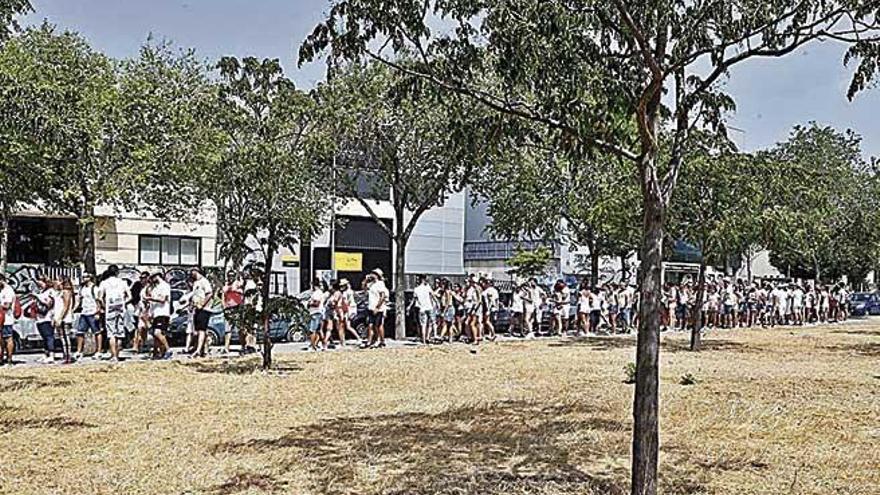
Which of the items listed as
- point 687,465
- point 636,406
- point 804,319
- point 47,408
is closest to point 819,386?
point 687,465

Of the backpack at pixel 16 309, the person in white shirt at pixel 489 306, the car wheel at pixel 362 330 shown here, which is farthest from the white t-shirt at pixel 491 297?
the backpack at pixel 16 309

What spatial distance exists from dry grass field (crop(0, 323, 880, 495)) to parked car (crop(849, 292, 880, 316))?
107 feet

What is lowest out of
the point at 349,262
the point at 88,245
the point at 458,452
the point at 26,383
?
the point at 458,452

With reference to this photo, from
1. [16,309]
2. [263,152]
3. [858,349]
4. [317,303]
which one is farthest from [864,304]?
[16,309]

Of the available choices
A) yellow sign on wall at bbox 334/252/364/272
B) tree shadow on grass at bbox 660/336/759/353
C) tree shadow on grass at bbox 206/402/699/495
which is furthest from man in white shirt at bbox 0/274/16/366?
yellow sign on wall at bbox 334/252/364/272

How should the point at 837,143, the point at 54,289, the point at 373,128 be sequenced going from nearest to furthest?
the point at 54,289 < the point at 373,128 < the point at 837,143

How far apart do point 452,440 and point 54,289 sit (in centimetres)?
1038

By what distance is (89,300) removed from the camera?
17.4 meters

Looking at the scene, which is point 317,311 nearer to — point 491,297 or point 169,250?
point 491,297

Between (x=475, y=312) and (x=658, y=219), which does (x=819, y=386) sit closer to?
(x=658, y=219)

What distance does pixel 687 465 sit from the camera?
327 inches

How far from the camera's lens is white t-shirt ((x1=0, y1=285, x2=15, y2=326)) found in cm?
1612

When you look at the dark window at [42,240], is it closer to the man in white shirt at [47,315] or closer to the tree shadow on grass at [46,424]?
the man in white shirt at [47,315]

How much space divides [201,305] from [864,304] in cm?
4009
